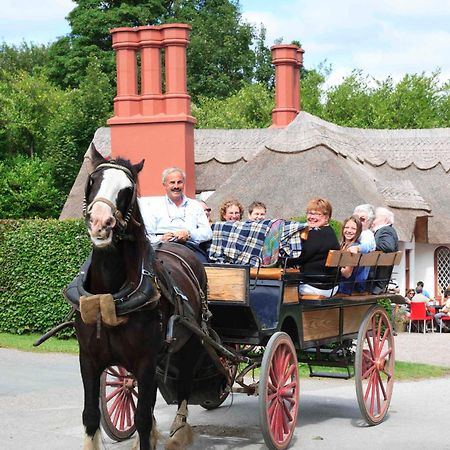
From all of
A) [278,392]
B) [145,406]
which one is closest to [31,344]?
[278,392]

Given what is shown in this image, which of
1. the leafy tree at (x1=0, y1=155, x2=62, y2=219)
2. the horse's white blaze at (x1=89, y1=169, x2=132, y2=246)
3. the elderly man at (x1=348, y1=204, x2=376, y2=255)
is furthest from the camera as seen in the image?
the leafy tree at (x1=0, y1=155, x2=62, y2=219)

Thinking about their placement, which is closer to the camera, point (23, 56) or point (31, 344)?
point (31, 344)

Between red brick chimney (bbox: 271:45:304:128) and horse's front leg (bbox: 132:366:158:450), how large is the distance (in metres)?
25.9

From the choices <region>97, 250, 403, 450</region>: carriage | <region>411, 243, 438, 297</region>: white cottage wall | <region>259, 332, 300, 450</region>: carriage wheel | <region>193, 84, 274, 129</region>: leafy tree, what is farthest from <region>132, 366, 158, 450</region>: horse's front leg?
<region>193, 84, 274, 129</region>: leafy tree

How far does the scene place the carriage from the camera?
8.01 meters

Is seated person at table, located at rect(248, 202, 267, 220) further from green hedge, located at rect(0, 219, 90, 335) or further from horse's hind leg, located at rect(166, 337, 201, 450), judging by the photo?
green hedge, located at rect(0, 219, 90, 335)

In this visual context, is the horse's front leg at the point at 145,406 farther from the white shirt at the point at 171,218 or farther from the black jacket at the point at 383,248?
the black jacket at the point at 383,248

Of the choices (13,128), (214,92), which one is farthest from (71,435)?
(214,92)

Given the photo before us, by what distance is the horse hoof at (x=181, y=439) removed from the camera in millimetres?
7629

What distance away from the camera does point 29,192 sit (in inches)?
1374

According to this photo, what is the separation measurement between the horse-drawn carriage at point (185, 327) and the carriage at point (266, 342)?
11 mm

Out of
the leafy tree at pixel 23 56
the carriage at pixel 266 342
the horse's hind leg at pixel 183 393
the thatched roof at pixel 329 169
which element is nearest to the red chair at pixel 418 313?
the thatched roof at pixel 329 169

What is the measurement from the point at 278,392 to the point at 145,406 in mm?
1580

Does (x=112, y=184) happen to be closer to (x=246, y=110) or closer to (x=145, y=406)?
(x=145, y=406)
